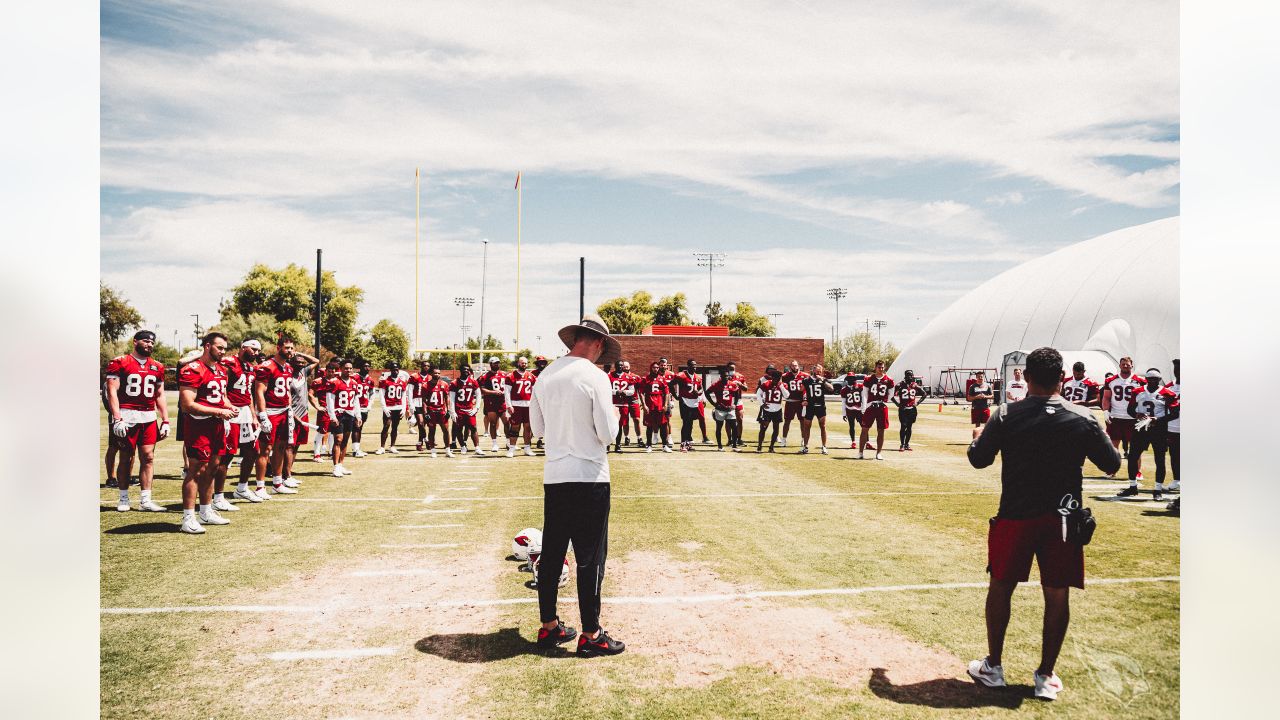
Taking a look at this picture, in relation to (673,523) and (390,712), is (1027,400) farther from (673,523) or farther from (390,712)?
(673,523)

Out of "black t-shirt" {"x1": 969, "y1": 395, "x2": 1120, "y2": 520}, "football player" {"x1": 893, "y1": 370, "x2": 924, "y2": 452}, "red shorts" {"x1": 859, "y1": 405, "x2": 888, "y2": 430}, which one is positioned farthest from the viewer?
"football player" {"x1": 893, "y1": 370, "x2": 924, "y2": 452}

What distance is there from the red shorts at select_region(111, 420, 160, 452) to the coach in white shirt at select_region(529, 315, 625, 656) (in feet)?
21.3

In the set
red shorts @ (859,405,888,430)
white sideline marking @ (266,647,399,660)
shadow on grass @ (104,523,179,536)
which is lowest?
shadow on grass @ (104,523,179,536)

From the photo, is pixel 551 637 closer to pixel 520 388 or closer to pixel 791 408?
pixel 520 388

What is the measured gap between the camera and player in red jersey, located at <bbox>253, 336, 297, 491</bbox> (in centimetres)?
1012

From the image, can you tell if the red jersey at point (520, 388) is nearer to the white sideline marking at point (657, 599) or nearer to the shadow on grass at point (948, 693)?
the white sideline marking at point (657, 599)

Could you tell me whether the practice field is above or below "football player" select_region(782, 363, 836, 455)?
below

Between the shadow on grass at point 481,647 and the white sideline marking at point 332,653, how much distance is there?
0.20 metres

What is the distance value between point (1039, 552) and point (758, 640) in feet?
5.90

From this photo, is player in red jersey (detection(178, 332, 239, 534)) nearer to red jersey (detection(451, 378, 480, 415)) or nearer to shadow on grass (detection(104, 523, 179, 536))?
shadow on grass (detection(104, 523, 179, 536))

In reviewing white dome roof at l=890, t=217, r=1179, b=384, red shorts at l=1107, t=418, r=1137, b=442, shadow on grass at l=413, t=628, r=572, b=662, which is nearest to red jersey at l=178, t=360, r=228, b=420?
shadow on grass at l=413, t=628, r=572, b=662

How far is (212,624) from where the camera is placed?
5047 mm

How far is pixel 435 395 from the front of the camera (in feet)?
52.7

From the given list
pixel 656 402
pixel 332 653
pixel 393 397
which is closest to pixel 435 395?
pixel 393 397
